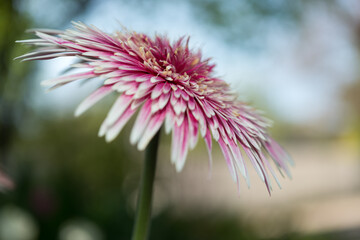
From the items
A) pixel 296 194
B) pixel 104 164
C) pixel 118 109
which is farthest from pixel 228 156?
pixel 296 194

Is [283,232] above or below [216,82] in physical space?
below

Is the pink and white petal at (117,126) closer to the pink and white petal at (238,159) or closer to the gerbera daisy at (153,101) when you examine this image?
the gerbera daisy at (153,101)

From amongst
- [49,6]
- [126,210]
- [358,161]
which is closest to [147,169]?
[126,210]

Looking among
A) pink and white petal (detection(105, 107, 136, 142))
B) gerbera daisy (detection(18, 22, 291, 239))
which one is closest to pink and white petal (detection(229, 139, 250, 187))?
gerbera daisy (detection(18, 22, 291, 239))

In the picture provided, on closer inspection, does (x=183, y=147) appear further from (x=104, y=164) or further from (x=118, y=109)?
(x=104, y=164)

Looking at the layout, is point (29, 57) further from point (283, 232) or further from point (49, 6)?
point (283, 232)

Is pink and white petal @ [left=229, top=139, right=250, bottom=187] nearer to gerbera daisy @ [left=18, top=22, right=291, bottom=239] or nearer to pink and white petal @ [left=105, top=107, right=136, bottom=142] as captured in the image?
gerbera daisy @ [left=18, top=22, right=291, bottom=239]

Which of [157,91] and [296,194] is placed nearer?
[157,91]
